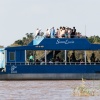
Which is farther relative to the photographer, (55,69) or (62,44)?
(62,44)

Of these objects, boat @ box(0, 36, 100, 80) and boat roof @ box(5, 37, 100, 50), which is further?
boat roof @ box(5, 37, 100, 50)

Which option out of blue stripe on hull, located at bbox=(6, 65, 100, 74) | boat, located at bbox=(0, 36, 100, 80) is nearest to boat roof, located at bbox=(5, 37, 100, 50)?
boat, located at bbox=(0, 36, 100, 80)

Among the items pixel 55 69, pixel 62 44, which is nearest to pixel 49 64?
pixel 55 69

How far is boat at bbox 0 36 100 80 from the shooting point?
4553 cm

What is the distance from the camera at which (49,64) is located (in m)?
45.9

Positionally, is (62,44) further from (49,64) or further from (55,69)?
(55,69)

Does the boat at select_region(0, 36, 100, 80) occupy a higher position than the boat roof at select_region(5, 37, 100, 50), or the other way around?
the boat roof at select_region(5, 37, 100, 50)

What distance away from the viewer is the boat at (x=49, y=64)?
4553cm

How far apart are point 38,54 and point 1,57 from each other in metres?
6.73

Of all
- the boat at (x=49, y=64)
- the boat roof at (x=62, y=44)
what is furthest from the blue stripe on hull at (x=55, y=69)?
the boat roof at (x=62, y=44)

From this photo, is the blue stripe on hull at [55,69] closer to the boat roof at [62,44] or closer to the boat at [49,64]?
the boat at [49,64]

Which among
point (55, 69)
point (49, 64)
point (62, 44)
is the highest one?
point (62, 44)

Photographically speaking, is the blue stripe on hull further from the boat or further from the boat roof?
the boat roof

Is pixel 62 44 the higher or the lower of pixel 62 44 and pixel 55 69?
the higher
